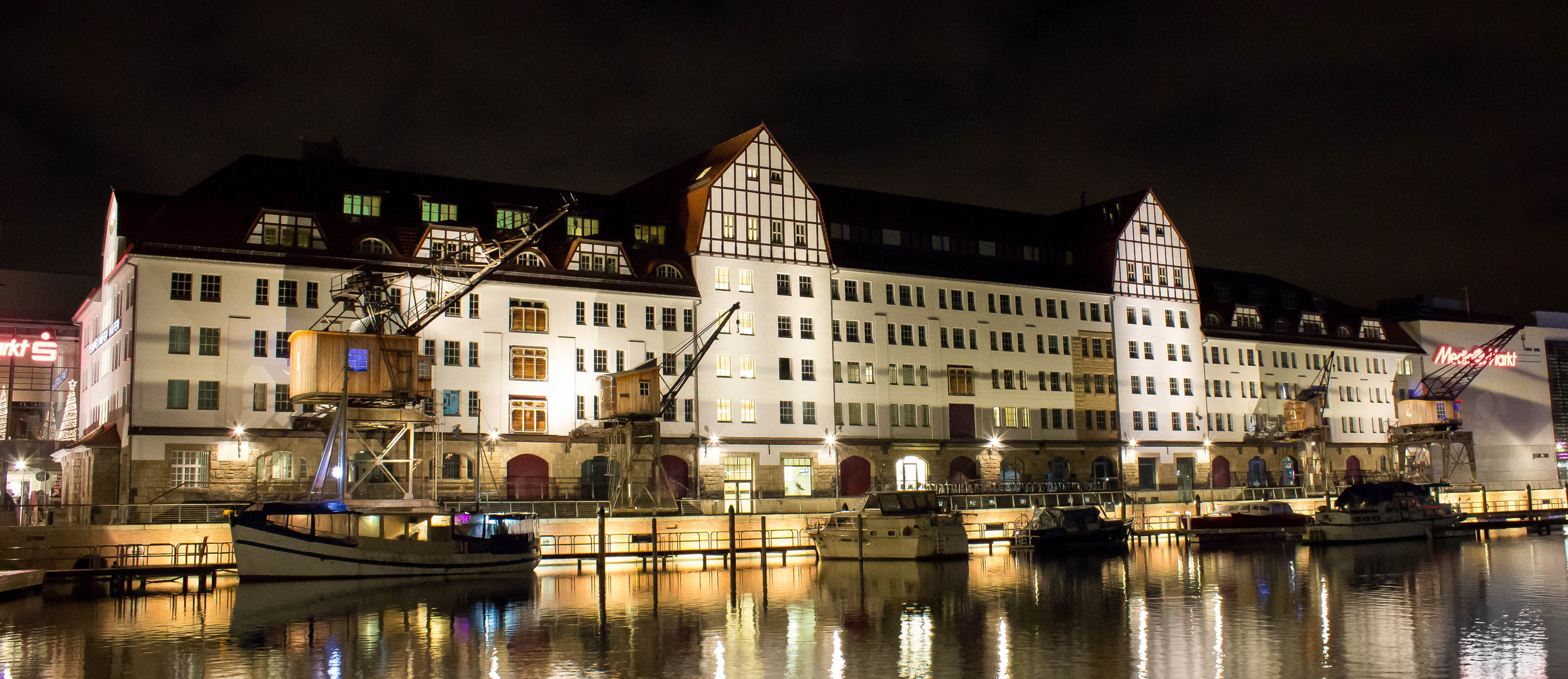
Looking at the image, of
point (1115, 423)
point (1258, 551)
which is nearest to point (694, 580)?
point (1258, 551)

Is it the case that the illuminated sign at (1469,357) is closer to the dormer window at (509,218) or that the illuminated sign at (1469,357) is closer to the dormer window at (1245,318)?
the dormer window at (1245,318)

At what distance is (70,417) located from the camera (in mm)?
74250

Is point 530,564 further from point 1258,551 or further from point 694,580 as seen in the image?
point 1258,551

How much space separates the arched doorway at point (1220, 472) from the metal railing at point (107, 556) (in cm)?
6783

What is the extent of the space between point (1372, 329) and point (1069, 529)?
5615 centimetres

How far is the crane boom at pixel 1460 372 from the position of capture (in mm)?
104938

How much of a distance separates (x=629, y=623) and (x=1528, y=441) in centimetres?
10236

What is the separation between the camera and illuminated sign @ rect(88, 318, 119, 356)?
205ft

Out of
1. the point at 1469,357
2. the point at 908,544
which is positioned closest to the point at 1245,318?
the point at 1469,357

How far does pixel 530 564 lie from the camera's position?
53375mm

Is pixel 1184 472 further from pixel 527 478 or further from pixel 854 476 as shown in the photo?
pixel 527 478

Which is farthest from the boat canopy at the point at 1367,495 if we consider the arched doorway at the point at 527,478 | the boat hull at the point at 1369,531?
the arched doorway at the point at 527,478

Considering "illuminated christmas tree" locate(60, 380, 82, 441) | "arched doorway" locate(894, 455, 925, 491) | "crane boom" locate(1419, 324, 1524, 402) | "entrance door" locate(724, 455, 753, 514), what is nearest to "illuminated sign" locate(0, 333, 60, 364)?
"illuminated christmas tree" locate(60, 380, 82, 441)

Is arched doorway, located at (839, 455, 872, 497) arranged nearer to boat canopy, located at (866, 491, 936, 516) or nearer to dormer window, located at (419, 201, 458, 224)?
boat canopy, located at (866, 491, 936, 516)
